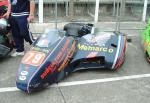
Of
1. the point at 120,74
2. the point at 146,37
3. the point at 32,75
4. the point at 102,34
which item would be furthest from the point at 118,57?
the point at 32,75

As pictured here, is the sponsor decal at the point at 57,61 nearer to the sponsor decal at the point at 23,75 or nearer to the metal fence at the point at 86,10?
the sponsor decal at the point at 23,75

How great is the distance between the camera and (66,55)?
4848 millimetres

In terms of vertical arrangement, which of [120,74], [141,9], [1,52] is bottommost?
[120,74]

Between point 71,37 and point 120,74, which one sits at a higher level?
point 71,37

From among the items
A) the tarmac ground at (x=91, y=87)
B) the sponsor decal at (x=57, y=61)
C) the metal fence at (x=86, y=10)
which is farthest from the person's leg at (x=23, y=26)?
the metal fence at (x=86, y=10)

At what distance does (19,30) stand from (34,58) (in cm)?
143

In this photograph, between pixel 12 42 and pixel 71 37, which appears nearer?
pixel 71 37

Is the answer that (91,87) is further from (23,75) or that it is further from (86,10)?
(86,10)

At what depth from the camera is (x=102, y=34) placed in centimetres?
564

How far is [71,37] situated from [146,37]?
1701 millimetres

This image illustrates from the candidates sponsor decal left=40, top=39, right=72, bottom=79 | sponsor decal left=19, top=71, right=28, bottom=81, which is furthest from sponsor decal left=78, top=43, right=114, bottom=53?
sponsor decal left=19, top=71, right=28, bottom=81

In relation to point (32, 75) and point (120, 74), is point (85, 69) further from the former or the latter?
point (32, 75)

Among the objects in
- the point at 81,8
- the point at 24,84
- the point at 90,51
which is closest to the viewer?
the point at 24,84

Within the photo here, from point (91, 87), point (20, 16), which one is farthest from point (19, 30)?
point (91, 87)
